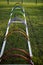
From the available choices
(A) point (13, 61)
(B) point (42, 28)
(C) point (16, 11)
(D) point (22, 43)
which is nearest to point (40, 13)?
(C) point (16, 11)

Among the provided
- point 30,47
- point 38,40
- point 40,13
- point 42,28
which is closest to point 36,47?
point 30,47

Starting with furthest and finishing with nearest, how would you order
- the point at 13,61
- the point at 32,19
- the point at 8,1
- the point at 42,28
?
the point at 8,1 < the point at 32,19 < the point at 42,28 < the point at 13,61

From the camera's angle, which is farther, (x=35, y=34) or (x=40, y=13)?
(x=40, y=13)

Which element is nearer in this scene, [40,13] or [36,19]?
[36,19]

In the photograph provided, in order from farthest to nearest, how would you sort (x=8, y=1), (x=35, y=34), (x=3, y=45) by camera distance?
(x=8, y=1), (x=35, y=34), (x=3, y=45)

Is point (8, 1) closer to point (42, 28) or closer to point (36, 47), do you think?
point (42, 28)

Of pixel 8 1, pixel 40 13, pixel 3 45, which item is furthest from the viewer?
pixel 8 1

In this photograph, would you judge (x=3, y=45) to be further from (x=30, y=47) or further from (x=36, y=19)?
(x=36, y=19)

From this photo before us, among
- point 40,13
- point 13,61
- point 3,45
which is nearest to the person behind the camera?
point 13,61
